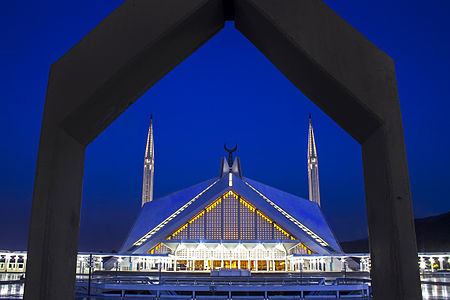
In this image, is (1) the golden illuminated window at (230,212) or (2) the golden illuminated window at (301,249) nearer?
(2) the golden illuminated window at (301,249)

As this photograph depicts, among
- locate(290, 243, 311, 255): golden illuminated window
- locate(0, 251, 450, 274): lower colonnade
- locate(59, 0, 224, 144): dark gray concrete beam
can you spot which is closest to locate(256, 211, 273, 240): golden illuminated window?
locate(0, 251, 450, 274): lower colonnade

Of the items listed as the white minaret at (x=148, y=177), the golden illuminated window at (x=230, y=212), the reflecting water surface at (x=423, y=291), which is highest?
the white minaret at (x=148, y=177)

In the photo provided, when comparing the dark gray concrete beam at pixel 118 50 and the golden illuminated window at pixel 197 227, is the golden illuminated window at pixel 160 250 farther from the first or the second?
the dark gray concrete beam at pixel 118 50

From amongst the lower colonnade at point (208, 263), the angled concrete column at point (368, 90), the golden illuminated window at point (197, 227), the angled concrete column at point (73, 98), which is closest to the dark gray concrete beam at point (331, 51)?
the angled concrete column at point (368, 90)

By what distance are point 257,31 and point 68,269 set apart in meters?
2.26

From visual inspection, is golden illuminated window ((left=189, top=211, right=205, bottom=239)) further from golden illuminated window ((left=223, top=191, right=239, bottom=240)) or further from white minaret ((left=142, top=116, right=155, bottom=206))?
white minaret ((left=142, top=116, right=155, bottom=206))

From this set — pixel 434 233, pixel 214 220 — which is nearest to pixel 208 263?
pixel 214 220

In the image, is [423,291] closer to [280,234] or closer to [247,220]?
[280,234]

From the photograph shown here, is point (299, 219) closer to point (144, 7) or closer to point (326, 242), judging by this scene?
point (326, 242)

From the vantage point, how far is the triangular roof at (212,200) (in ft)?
96.9

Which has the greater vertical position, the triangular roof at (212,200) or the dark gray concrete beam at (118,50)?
the triangular roof at (212,200)

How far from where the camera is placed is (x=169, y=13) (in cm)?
273

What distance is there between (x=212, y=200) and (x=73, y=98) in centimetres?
2844

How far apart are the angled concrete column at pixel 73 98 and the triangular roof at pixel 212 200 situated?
27224 mm
